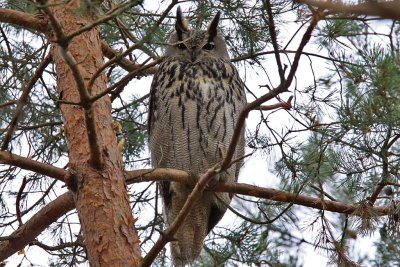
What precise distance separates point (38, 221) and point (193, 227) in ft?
4.03

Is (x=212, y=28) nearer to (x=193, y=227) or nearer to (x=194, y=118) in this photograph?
(x=194, y=118)

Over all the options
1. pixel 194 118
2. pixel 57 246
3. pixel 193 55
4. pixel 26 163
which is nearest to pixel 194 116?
pixel 194 118

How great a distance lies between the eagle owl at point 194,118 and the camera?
3.66 meters

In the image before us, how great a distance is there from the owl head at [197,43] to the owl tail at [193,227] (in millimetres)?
810

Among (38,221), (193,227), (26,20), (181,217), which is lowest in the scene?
(181,217)

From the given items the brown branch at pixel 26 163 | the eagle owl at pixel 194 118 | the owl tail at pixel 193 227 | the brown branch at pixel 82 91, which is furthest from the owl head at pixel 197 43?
the brown branch at pixel 26 163

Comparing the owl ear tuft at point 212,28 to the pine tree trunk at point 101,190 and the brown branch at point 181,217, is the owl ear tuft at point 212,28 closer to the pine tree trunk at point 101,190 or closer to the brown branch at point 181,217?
the pine tree trunk at point 101,190

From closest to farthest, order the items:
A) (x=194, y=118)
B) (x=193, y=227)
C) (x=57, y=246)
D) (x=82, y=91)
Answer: (x=82, y=91) → (x=57, y=246) → (x=194, y=118) → (x=193, y=227)

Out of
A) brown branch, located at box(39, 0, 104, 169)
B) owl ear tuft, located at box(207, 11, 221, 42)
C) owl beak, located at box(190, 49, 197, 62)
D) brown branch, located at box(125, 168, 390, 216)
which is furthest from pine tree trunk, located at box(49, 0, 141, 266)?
owl ear tuft, located at box(207, 11, 221, 42)

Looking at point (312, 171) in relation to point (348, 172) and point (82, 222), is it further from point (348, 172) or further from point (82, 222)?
point (82, 222)

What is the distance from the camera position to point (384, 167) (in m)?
2.97

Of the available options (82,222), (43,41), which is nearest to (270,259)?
(82,222)

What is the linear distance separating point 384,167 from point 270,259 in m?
0.96

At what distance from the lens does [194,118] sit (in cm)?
363
